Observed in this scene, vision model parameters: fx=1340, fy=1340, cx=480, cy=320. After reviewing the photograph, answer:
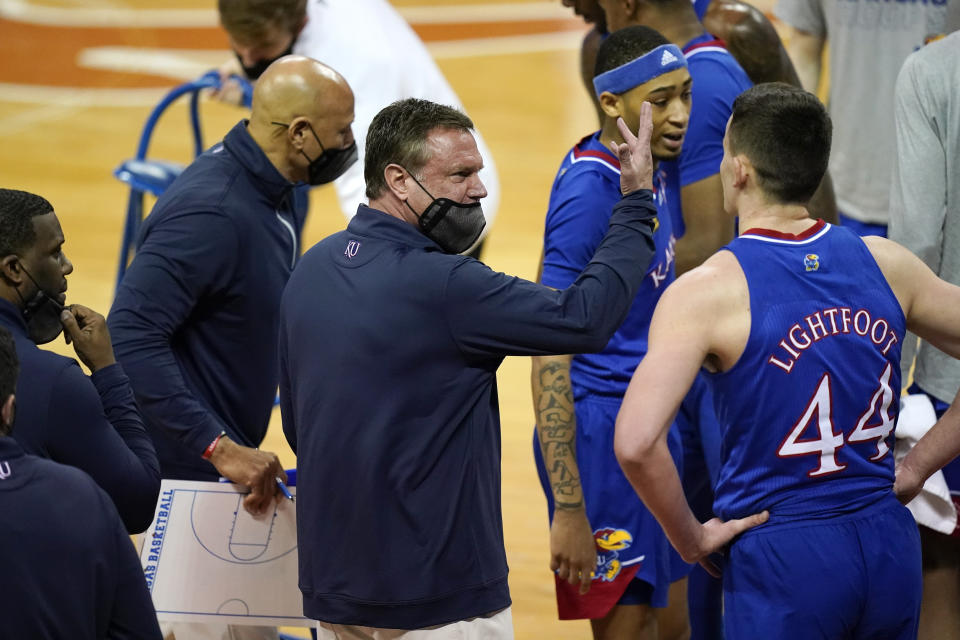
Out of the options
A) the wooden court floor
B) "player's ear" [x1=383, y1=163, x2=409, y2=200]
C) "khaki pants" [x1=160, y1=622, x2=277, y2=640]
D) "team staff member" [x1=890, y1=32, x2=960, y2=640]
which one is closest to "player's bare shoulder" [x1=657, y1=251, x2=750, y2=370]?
"player's ear" [x1=383, y1=163, x2=409, y2=200]

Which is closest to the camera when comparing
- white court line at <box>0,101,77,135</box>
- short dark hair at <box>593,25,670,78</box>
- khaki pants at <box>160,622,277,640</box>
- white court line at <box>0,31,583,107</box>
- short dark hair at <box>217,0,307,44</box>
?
short dark hair at <box>593,25,670,78</box>

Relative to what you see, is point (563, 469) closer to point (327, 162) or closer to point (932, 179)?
point (327, 162)

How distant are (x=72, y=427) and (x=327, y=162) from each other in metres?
1.34

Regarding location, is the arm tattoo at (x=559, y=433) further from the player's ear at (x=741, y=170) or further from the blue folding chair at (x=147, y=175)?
the blue folding chair at (x=147, y=175)

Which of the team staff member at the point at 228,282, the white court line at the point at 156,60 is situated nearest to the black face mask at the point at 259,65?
the team staff member at the point at 228,282

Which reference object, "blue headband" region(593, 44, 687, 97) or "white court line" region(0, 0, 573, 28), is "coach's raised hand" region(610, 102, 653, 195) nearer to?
"blue headband" region(593, 44, 687, 97)

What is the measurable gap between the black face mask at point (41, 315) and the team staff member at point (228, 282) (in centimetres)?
56

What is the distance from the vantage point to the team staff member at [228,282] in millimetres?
3459

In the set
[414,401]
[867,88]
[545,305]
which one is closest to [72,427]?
[414,401]

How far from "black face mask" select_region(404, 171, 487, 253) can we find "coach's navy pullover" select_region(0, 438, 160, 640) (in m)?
0.93

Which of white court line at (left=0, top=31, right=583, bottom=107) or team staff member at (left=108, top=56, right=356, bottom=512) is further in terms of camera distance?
white court line at (left=0, top=31, right=583, bottom=107)

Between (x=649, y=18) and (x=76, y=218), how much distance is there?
6.28m

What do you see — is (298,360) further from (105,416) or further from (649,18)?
(649,18)

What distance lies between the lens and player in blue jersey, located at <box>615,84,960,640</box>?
2.68 meters
